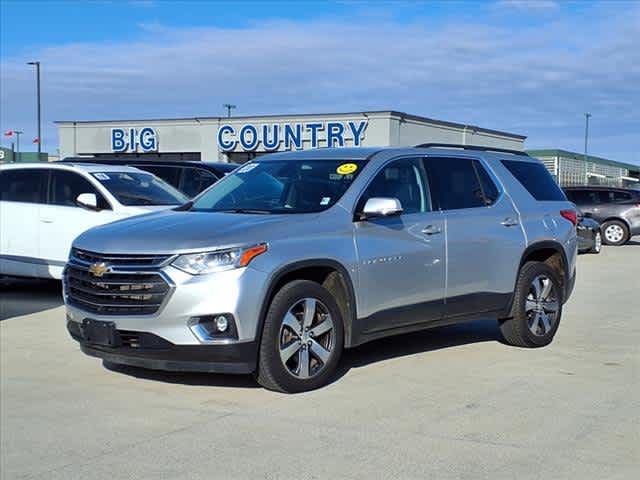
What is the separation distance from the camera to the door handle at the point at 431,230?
728cm

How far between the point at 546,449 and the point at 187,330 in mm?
2466

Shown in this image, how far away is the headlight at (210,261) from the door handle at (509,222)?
3009 mm

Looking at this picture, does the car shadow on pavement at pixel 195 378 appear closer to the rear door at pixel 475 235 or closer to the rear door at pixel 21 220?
the rear door at pixel 475 235

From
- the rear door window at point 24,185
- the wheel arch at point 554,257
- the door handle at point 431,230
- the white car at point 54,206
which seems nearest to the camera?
the door handle at point 431,230

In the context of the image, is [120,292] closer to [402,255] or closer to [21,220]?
[402,255]

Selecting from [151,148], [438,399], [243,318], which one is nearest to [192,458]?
[243,318]

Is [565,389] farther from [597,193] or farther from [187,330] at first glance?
[597,193]

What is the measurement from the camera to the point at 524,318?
8.17 metres

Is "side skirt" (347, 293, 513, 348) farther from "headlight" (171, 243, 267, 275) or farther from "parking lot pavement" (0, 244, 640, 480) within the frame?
"headlight" (171, 243, 267, 275)

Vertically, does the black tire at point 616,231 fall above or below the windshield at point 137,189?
below

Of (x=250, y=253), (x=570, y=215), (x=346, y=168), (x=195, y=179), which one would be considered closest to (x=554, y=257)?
(x=570, y=215)

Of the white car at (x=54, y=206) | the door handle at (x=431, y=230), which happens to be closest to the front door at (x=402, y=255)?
the door handle at (x=431, y=230)

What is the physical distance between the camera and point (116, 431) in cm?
563

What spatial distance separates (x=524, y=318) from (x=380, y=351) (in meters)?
1.40
